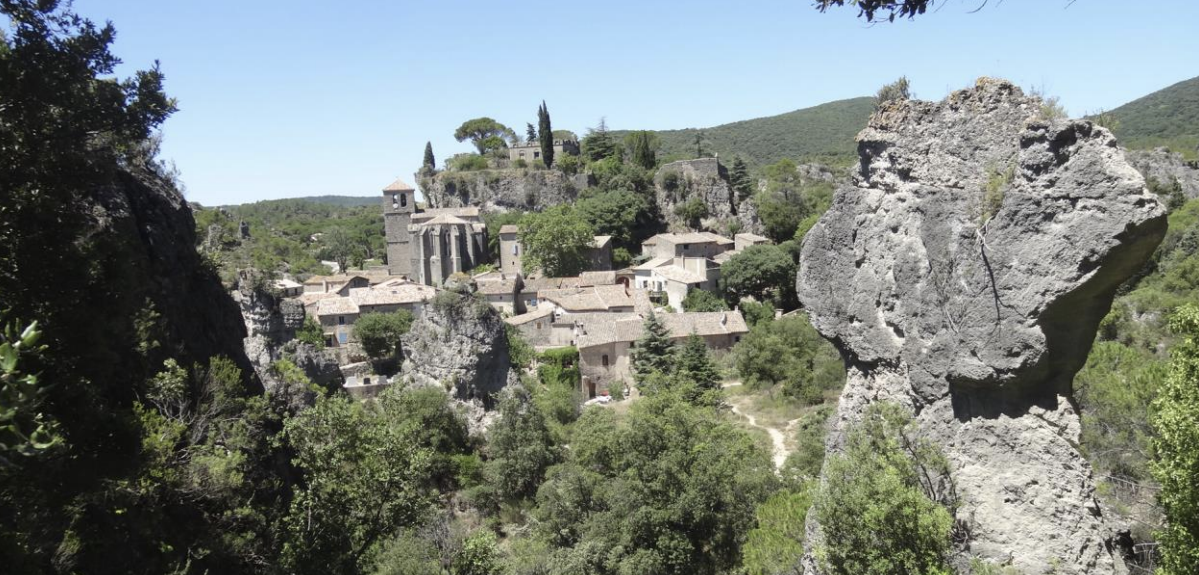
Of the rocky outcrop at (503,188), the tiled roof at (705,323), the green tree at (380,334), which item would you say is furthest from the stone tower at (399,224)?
the tiled roof at (705,323)

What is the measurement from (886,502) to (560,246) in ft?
180

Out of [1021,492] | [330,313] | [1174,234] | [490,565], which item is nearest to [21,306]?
[490,565]

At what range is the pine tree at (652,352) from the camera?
36531 millimetres

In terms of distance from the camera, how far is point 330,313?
171 ft

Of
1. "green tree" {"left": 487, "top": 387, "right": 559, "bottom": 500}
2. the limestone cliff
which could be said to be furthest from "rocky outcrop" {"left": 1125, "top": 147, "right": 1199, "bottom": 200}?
"green tree" {"left": 487, "top": 387, "right": 559, "bottom": 500}

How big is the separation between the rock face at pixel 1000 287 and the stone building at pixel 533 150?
78.3 meters

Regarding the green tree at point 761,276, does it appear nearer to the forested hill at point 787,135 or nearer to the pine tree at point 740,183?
the pine tree at point 740,183

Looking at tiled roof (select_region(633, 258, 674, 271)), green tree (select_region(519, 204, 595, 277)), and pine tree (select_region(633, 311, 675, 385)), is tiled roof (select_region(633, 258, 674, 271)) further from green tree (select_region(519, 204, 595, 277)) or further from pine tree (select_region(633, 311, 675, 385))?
pine tree (select_region(633, 311, 675, 385))

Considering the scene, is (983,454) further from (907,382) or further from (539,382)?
(539,382)

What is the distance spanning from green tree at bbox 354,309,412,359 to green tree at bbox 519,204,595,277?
61.2 ft

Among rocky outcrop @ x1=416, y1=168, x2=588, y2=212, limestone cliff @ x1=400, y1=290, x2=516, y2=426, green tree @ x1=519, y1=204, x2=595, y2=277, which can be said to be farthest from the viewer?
rocky outcrop @ x1=416, y1=168, x2=588, y2=212

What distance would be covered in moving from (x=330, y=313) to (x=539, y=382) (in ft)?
68.6

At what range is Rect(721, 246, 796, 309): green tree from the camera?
2072 inches

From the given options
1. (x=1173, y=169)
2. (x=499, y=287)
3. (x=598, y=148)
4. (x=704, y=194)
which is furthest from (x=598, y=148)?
(x=1173, y=169)
